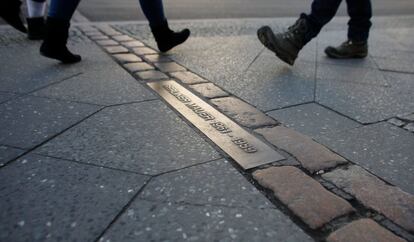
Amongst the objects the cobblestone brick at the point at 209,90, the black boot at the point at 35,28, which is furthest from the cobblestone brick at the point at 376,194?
the black boot at the point at 35,28

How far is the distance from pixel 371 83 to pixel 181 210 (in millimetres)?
2027

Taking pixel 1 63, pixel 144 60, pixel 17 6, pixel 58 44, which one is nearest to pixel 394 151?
pixel 144 60

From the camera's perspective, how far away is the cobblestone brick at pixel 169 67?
2934 millimetres

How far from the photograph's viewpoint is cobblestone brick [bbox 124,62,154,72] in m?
2.91

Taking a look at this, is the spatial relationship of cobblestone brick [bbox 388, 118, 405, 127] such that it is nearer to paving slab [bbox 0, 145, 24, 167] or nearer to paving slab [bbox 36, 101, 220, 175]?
paving slab [bbox 36, 101, 220, 175]

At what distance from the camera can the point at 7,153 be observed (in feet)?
5.49

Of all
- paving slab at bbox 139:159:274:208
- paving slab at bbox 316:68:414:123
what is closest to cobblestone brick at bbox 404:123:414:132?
paving slab at bbox 316:68:414:123

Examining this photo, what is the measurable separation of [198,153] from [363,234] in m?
0.74

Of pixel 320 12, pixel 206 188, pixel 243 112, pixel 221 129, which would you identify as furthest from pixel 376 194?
pixel 320 12

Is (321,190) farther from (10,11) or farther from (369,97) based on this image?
(10,11)

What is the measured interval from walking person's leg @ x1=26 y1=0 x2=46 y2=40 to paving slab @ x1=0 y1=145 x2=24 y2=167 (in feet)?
7.40

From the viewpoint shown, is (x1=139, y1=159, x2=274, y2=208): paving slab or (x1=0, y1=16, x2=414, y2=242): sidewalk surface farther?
(x1=139, y1=159, x2=274, y2=208): paving slab

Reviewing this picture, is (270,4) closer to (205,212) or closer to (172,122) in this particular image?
(172,122)

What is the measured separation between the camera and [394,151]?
5.91ft
